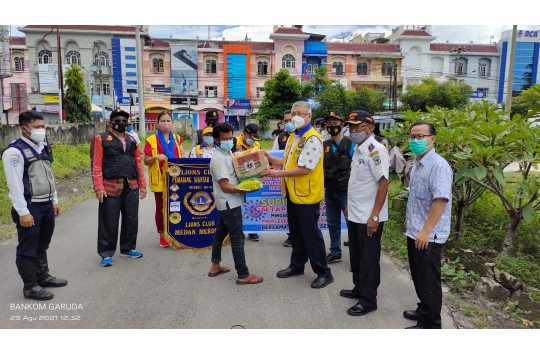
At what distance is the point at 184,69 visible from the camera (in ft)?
122

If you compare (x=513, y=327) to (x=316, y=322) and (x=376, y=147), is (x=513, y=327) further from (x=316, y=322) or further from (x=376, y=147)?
(x=376, y=147)

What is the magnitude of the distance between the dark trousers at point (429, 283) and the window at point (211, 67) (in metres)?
36.6

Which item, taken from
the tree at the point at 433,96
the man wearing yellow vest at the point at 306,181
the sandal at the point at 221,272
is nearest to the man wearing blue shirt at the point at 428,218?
the man wearing yellow vest at the point at 306,181

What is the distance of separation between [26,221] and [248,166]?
2307 mm

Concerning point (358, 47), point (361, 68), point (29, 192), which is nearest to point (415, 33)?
point (358, 47)

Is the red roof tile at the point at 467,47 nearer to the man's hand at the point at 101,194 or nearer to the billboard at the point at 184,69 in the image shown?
the billboard at the point at 184,69

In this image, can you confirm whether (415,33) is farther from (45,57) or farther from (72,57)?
(45,57)

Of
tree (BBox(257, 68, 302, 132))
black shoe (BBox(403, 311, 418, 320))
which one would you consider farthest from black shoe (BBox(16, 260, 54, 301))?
tree (BBox(257, 68, 302, 132))

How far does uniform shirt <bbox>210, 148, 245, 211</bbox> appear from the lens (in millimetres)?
4184

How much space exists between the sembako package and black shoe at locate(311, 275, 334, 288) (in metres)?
1.24

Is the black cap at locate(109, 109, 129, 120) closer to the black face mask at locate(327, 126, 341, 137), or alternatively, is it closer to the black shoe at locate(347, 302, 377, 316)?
the black face mask at locate(327, 126, 341, 137)

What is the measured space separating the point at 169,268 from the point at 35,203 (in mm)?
1689

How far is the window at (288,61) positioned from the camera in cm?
3631

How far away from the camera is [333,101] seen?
28109 millimetres
